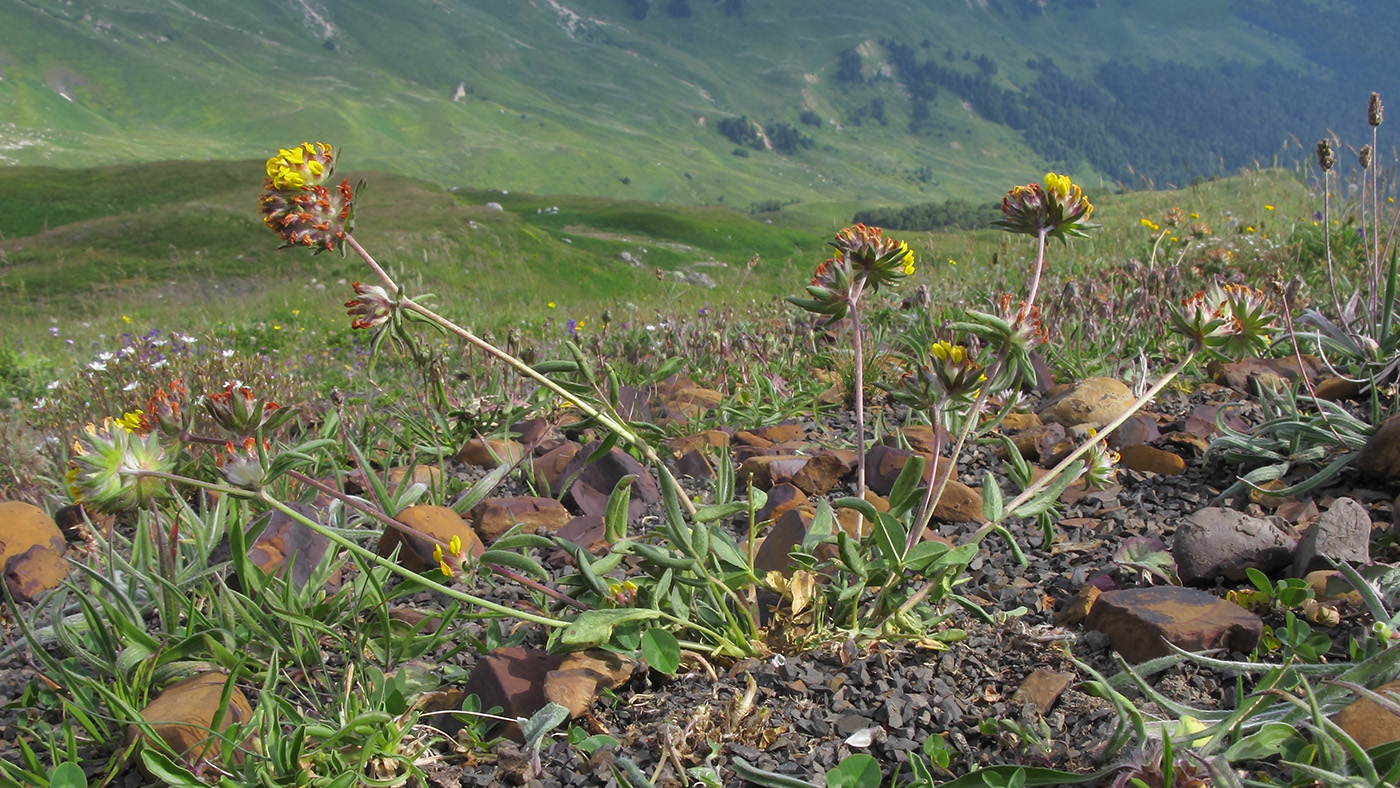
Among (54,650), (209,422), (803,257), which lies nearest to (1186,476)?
(54,650)

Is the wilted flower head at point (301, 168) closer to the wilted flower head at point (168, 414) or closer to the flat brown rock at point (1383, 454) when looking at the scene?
the wilted flower head at point (168, 414)

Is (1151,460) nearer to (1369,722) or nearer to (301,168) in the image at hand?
(1369,722)

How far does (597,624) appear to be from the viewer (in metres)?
1.48

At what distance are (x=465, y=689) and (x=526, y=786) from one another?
28 centimetres

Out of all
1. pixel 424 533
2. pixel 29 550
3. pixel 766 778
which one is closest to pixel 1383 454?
pixel 766 778

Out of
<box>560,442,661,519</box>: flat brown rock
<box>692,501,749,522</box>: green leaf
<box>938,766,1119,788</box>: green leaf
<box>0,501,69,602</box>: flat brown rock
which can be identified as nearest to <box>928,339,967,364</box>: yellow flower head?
<box>692,501,749,522</box>: green leaf

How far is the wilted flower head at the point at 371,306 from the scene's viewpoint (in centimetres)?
147

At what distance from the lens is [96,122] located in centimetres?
13462

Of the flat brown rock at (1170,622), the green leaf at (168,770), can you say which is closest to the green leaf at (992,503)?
the flat brown rock at (1170,622)

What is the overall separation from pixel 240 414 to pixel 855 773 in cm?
128

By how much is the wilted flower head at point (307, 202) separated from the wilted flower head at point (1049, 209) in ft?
4.60

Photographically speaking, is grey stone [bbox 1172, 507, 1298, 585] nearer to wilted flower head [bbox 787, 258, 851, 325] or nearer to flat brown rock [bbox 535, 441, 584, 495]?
wilted flower head [bbox 787, 258, 851, 325]

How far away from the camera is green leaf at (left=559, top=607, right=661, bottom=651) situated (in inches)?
56.7

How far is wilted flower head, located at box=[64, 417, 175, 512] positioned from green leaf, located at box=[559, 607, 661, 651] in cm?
76
